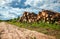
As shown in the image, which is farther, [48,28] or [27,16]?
[27,16]

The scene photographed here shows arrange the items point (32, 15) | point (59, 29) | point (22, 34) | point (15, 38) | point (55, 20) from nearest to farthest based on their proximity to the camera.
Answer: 1. point (15, 38)
2. point (22, 34)
3. point (59, 29)
4. point (55, 20)
5. point (32, 15)

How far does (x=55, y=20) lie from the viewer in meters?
13.6

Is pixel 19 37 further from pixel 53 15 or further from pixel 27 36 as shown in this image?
pixel 53 15

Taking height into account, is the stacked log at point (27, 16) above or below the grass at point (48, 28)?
below

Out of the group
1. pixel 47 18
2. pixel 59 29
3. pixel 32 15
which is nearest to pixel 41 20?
pixel 47 18

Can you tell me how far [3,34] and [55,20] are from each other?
22.7ft

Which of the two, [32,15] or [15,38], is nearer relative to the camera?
[15,38]

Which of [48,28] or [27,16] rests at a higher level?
[48,28]

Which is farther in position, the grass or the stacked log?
the stacked log

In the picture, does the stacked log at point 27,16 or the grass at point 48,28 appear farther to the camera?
the stacked log at point 27,16

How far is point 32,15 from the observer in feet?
54.7

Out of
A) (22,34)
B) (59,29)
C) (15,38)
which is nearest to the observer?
(15,38)

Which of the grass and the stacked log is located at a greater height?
the grass

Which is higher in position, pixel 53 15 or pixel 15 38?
pixel 15 38
